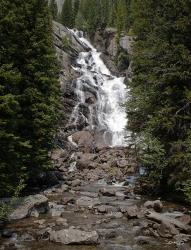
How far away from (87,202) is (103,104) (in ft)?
126

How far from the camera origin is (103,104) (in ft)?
210

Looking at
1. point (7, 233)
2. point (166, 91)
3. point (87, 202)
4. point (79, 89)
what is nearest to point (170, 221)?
point (7, 233)

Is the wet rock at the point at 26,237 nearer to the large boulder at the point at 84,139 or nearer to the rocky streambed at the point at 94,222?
the rocky streambed at the point at 94,222

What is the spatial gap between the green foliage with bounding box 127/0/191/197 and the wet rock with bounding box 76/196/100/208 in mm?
3996

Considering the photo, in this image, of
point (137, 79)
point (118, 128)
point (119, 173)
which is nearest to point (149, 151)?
point (137, 79)

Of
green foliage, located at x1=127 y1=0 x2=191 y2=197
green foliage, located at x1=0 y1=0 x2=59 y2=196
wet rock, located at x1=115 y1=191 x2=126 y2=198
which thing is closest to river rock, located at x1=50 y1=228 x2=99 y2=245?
green foliage, located at x1=127 y1=0 x2=191 y2=197

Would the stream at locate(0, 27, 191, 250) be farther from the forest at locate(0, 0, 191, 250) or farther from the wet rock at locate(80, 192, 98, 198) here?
the forest at locate(0, 0, 191, 250)

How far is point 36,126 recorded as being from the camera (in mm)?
29266

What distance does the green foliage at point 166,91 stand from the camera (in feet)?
84.7

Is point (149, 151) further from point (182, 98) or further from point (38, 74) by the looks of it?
point (38, 74)

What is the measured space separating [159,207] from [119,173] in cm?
1761

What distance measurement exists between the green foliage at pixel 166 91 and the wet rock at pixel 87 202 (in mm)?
3996

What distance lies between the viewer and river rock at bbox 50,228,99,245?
17078 millimetres

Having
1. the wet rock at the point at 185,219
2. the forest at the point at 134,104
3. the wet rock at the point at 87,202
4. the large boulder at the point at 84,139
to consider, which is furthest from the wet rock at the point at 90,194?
the large boulder at the point at 84,139
